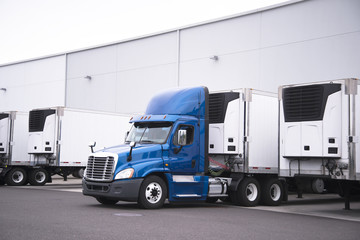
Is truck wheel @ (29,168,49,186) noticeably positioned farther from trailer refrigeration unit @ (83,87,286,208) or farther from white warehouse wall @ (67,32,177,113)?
trailer refrigeration unit @ (83,87,286,208)

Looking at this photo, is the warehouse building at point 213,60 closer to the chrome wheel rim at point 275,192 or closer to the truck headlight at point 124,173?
the chrome wheel rim at point 275,192

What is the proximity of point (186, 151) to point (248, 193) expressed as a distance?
3.00 m

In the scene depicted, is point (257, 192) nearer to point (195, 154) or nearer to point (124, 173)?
point (195, 154)

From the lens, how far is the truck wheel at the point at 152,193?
1486 centimetres

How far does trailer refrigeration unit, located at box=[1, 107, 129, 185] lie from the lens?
83.4 ft

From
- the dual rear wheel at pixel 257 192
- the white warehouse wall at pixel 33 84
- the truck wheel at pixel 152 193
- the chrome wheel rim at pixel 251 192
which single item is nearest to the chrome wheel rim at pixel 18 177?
the dual rear wheel at pixel 257 192

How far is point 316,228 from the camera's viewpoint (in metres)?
11.9

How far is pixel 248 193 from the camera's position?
57.9 ft

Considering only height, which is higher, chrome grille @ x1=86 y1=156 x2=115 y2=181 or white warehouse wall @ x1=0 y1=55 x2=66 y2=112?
white warehouse wall @ x1=0 y1=55 x2=66 y2=112

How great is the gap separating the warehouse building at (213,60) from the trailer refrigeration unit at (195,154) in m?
9.30

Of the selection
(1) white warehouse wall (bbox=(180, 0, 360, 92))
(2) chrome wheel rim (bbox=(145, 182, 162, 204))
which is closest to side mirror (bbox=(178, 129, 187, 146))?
(2) chrome wheel rim (bbox=(145, 182, 162, 204))

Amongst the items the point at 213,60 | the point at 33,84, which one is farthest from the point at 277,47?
the point at 33,84

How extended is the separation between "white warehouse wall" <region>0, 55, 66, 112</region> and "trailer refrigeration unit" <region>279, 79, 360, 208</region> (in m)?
28.9

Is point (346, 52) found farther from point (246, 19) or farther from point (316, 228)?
point (316, 228)
